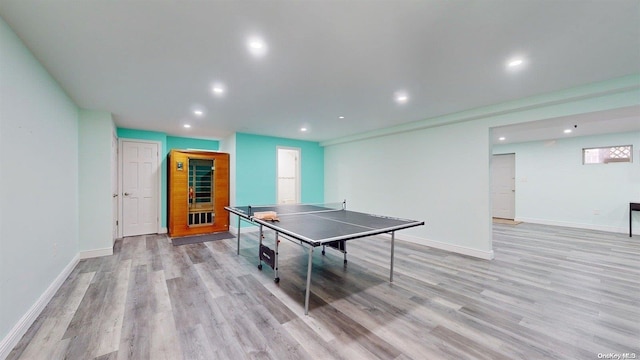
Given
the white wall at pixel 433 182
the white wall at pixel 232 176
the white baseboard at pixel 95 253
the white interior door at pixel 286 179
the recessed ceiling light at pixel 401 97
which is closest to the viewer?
the recessed ceiling light at pixel 401 97

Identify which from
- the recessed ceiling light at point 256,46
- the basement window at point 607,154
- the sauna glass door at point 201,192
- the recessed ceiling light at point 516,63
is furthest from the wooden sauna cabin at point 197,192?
the basement window at point 607,154

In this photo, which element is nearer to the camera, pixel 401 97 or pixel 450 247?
pixel 401 97

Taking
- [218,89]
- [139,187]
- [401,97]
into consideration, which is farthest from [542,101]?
[139,187]

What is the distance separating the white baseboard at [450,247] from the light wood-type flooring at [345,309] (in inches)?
5.7

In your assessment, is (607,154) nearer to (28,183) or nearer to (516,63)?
(516,63)

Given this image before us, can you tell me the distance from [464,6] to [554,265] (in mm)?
4068

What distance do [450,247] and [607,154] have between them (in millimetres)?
5389

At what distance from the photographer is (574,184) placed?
Answer: 6375 mm

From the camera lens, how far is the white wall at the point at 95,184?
384 centimetres

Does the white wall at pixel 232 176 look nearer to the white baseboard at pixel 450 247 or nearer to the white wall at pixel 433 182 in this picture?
the white wall at pixel 433 182

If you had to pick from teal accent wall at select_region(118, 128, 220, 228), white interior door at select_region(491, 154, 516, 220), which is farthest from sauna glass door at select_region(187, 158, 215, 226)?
white interior door at select_region(491, 154, 516, 220)

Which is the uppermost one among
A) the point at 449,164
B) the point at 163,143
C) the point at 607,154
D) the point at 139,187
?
the point at 163,143

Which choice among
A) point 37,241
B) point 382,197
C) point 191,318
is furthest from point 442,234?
point 37,241

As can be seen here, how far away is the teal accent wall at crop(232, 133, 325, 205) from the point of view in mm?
5738
